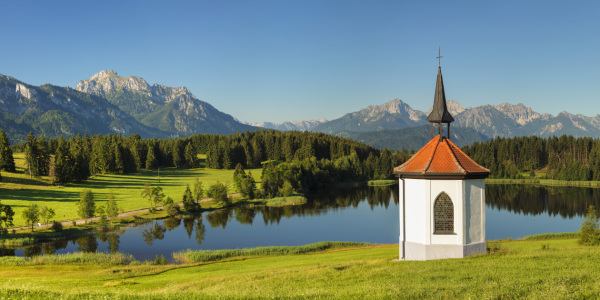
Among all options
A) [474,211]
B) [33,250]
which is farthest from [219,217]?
[474,211]

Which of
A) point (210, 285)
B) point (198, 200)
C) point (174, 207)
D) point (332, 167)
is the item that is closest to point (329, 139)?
point (332, 167)

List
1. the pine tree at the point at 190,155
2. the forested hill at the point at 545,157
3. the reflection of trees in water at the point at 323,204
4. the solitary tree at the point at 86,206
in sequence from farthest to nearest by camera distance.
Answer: the pine tree at the point at 190,155 < the forested hill at the point at 545,157 < the reflection of trees in water at the point at 323,204 < the solitary tree at the point at 86,206

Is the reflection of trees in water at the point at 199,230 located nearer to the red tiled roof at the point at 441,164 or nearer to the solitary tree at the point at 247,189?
the solitary tree at the point at 247,189

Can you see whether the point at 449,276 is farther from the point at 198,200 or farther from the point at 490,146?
the point at 490,146

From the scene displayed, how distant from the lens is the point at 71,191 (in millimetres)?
78750

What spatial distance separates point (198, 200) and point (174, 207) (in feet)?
37.0

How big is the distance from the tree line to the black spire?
75.6 m

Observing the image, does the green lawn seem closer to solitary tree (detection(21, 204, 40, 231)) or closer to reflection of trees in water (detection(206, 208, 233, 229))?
solitary tree (detection(21, 204, 40, 231))

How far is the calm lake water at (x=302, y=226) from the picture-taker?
47.9 m

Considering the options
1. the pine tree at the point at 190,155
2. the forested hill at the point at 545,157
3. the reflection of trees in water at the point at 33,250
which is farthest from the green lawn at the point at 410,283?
the forested hill at the point at 545,157

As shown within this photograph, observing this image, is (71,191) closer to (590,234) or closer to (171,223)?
(171,223)

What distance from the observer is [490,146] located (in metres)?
163

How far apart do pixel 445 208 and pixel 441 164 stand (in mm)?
2592

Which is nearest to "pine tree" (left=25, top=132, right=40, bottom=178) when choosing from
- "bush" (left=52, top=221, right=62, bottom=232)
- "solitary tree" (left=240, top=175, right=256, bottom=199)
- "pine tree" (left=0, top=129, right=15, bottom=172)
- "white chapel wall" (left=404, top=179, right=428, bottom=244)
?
"pine tree" (left=0, top=129, right=15, bottom=172)
